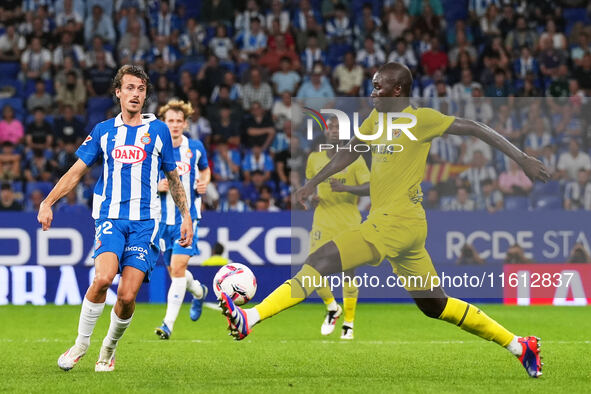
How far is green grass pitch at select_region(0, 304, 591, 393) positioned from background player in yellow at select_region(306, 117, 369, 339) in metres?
0.23

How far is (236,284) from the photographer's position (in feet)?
22.3

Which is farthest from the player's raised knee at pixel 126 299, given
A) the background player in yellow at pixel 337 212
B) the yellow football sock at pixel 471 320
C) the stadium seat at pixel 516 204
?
the stadium seat at pixel 516 204

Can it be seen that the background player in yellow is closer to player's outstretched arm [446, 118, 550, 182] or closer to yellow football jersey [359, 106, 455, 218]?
yellow football jersey [359, 106, 455, 218]

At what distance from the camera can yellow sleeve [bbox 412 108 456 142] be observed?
Answer: 23.7 ft

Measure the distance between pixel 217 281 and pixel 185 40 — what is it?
1314 cm

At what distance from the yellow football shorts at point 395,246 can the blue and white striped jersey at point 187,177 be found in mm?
3640

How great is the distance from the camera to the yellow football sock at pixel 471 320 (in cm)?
713

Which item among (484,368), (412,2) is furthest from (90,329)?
(412,2)

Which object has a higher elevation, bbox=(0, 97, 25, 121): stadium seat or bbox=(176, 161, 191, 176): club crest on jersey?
bbox=(0, 97, 25, 121): stadium seat

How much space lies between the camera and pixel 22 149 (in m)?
17.1

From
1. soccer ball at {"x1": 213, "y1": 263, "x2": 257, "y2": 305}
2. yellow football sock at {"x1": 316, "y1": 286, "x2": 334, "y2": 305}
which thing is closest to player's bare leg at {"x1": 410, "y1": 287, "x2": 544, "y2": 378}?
soccer ball at {"x1": 213, "y1": 263, "x2": 257, "y2": 305}

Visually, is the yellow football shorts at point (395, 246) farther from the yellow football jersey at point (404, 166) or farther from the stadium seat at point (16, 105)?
the stadium seat at point (16, 105)

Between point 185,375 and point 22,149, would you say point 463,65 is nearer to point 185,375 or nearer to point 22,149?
point 22,149

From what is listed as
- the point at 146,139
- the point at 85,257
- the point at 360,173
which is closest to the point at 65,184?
the point at 146,139
